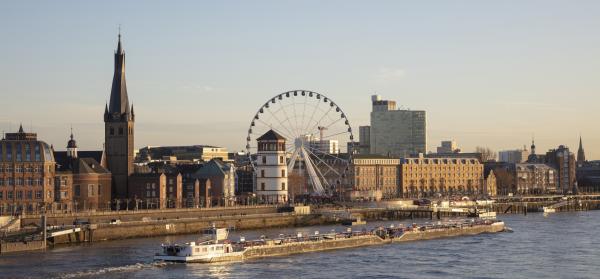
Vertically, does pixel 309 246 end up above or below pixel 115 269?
above

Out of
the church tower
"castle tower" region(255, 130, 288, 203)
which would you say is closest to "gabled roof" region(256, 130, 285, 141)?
"castle tower" region(255, 130, 288, 203)

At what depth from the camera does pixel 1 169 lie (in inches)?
5935

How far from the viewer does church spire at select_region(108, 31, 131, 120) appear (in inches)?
6796

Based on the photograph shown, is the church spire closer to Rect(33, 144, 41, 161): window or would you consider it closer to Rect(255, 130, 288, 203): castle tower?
Rect(33, 144, 41, 161): window

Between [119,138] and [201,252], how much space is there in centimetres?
7373

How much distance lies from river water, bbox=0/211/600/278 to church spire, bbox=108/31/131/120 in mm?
40712

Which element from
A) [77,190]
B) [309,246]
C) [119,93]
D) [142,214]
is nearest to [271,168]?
[119,93]

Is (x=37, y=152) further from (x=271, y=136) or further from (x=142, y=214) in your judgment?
(x=271, y=136)

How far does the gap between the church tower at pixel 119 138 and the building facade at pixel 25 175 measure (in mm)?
19276

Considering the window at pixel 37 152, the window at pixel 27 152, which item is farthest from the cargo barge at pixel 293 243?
the window at pixel 27 152

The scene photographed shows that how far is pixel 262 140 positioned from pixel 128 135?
29.5 m

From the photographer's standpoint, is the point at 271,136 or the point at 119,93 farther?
the point at 271,136

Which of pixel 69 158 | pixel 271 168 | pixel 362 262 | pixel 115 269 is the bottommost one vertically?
pixel 362 262

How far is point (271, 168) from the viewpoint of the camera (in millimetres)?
197750
